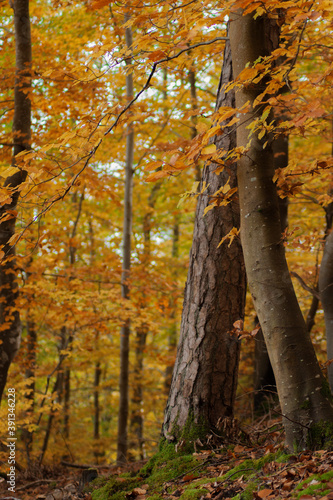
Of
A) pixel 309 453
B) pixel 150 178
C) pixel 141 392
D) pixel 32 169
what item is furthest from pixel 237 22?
pixel 141 392

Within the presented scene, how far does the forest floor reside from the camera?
1.98m

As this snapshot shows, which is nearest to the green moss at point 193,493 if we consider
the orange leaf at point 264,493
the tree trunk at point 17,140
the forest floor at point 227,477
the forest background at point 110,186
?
the forest floor at point 227,477

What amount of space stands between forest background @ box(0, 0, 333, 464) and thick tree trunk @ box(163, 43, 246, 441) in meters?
0.50

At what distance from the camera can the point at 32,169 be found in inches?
92.6

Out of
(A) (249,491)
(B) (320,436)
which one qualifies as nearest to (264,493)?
(A) (249,491)

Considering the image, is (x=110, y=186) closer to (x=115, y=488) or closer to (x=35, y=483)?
(x=35, y=483)

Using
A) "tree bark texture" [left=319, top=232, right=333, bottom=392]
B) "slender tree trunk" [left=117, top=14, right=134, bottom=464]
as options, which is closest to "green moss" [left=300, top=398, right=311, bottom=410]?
"tree bark texture" [left=319, top=232, right=333, bottom=392]

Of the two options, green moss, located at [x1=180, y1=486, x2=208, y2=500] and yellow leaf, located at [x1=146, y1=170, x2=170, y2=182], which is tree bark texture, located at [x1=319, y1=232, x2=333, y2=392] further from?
yellow leaf, located at [x1=146, y1=170, x2=170, y2=182]

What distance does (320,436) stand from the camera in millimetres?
2299

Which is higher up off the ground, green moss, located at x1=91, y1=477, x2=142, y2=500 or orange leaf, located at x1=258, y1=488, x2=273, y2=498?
orange leaf, located at x1=258, y1=488, x2=273, y2=498

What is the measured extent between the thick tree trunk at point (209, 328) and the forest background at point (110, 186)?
50 cm

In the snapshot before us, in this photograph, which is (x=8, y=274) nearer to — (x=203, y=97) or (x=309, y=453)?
(x=309, y=453)

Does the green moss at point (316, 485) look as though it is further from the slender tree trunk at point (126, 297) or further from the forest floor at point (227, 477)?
the slender tree trunk at point (126, 297)

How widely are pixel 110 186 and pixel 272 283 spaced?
708 centimetres
